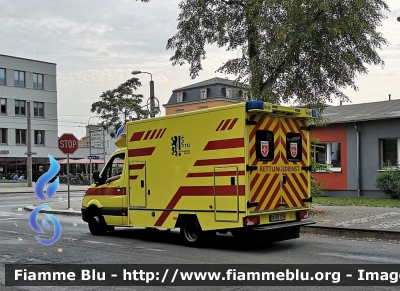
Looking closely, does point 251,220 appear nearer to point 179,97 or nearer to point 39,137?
point 39,137

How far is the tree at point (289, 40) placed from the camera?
14.3 m

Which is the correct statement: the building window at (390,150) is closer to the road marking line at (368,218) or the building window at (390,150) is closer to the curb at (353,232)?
the road marking line at (368,218)

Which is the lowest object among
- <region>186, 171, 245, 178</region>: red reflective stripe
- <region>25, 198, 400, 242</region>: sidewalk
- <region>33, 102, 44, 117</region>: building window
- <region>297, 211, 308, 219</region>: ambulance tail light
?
<region>25, 198, 400, 242</region>: sidewalk

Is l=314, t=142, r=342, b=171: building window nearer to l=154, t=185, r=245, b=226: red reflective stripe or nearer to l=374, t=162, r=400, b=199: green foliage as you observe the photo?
l=374, t=162, r=400, b=199: green foliage

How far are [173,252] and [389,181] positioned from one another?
1456 cm

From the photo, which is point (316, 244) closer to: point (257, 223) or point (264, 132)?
point (257, 223)

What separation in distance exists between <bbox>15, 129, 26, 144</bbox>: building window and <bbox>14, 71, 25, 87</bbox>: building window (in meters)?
5.59

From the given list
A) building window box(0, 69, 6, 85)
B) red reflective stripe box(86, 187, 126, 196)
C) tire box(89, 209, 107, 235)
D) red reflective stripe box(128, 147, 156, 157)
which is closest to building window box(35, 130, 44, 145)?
building window box(0, 69, 6, 85)

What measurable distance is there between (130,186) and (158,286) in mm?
5326

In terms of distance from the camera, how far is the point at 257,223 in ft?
33.7

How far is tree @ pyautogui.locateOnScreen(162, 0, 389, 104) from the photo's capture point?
14.3 metres

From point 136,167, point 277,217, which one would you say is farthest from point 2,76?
point 277,217

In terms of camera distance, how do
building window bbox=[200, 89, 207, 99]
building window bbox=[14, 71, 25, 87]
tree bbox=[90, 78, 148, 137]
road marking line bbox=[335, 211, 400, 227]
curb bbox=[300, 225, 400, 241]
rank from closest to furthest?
curb bbox=[300, 225, 400, 241] → road marking line bbox=[335, 211, 400, 227] → tree bbox=[90, 78, 148, 137] → building window bbox=[14, 71, 25, 87] → building window bbox=[200, 89, 207, 99]

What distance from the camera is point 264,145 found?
10586 mm
